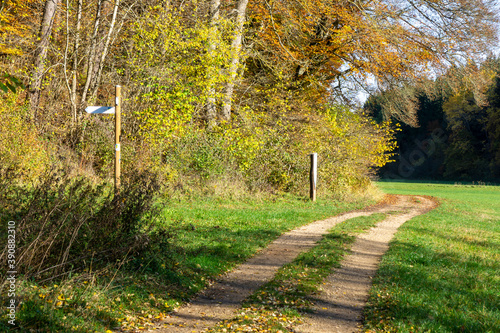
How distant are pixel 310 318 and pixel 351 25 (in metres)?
18.8

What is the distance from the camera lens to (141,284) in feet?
18.6

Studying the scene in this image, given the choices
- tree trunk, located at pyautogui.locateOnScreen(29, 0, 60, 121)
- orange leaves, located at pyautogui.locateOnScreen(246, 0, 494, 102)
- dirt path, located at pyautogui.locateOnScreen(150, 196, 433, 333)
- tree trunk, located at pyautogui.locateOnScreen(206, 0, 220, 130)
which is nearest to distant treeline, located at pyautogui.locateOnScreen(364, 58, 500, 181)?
orange leaves, located at pyautogui.locateOnScreen(246, 0, 494, 102)

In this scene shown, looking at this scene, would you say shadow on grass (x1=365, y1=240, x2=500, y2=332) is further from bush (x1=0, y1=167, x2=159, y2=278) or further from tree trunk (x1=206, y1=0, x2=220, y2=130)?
tree trunk (x1=206, y1=0, x2=220, y2=130)

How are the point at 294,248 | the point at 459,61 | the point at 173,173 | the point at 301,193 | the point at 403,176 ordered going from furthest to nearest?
the point at 403,176 → the point at 459,61 → the point at 301,193 → the point at 173,173 → the point at 294,248

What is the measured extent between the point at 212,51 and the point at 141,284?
11818mm

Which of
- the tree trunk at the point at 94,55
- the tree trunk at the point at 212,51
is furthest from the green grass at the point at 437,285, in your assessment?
the tree trunk at the point at 94,55

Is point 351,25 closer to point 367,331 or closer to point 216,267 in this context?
point 216,267

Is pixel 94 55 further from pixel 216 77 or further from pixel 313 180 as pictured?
pixel 313 180

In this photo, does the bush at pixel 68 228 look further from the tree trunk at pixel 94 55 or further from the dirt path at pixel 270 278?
the tree trunk at pixel 94 55

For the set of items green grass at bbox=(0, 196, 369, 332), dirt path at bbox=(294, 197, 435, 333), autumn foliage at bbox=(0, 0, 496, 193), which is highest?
autumn foliage at bbox=(0, 0, 496, 193)

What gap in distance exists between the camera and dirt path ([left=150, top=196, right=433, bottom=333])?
5.04 metres

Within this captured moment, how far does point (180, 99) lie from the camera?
50.1 feet

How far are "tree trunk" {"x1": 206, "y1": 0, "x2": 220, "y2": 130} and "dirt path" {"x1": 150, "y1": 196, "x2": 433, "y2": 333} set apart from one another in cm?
764

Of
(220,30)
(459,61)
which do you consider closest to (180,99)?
(220,30)
